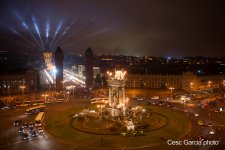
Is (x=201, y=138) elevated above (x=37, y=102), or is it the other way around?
(x=37, y=102)

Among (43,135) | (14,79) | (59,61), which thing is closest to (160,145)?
(43,135)

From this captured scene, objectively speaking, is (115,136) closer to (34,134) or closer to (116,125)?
(116,125)

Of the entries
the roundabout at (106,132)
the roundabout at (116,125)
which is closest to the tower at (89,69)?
the roundabout at (116,125)

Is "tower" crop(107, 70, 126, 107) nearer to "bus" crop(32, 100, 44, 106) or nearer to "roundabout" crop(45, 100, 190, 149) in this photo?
"roundabout" crop(45, 100, 190, 149)

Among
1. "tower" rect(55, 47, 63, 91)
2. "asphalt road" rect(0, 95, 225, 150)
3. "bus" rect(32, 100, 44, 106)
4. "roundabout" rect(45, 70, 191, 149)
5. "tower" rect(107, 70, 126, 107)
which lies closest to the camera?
"asphalt road" rect(0, 95, 225, 150)

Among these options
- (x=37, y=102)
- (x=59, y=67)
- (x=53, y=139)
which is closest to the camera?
(x=53, y=139)

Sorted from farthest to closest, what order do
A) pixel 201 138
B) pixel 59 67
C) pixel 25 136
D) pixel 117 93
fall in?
pixel 59 67 < pixel 117 93 < pixel 25 136 < pixel 201 138

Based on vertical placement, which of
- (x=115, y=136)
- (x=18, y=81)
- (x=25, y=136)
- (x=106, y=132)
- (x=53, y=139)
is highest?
(x=18, y=81)

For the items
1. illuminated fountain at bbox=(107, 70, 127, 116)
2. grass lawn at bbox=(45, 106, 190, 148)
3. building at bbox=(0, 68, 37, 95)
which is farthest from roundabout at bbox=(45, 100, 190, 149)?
building at bbox=(0, 68, 37, 95)

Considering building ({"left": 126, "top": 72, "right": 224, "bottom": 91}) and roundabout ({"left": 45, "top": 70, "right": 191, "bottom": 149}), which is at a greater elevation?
building ({"left": 126, "top": 72, "right": 224, "bottom": 91})

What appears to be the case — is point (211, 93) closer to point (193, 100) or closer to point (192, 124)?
point (193, 100)

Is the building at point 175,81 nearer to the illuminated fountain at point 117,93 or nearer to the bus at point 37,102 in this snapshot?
the bus at point 37,102

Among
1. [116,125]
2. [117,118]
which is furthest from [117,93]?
[116,125]

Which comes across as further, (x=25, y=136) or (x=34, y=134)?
(x=34, y=134)
